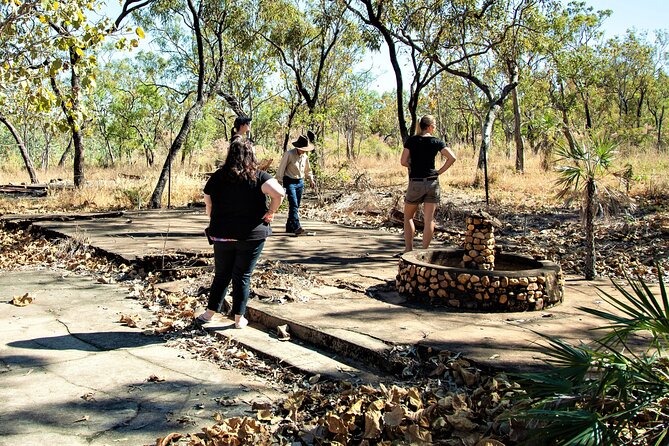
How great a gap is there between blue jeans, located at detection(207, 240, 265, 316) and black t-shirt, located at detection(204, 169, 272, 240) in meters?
0.09

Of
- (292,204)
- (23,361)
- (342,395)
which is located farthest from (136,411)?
(292,204)

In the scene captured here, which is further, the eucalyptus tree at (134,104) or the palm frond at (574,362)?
the eucalyptus tree at (134,104)

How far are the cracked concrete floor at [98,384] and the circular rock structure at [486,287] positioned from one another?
2183 mm

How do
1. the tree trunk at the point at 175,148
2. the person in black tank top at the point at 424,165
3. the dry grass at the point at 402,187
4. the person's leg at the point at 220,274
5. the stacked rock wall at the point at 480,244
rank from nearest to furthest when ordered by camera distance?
1. the person's leg at the point at 220,274
2. the stacked rock wall at the point at 480,244
3. the person in black tank top at the point at 424,165
4. the dry grass at the point at 402,187
5. the tree trunk at the point at 175,148

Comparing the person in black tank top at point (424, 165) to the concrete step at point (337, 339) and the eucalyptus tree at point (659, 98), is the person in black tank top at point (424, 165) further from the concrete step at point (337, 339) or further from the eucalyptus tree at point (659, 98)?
the eucalyptus tree at point (659, 98)

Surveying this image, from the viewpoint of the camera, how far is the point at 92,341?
5207mm

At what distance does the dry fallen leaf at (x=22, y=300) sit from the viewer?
21.0 ft

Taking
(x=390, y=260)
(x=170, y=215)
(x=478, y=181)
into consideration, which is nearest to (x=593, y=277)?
(x=390, y=260)

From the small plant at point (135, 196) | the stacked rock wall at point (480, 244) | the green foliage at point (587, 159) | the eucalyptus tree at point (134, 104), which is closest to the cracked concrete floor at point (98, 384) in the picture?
the stacked rock wall at point (480, 244)

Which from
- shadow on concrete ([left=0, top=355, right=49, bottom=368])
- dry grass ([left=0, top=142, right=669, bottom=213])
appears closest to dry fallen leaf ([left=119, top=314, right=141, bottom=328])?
shadow on concrete ([left=0, top=355, right=49, bottom=368])

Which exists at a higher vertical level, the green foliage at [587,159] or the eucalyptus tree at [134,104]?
the eucalyptus tree at [134,104]

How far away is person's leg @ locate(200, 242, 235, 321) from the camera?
5.29 metres

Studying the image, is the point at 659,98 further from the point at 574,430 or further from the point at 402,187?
the point at 574,430

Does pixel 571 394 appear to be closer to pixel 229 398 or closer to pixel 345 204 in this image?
pixel 229 398
